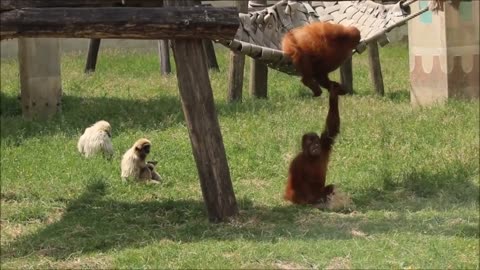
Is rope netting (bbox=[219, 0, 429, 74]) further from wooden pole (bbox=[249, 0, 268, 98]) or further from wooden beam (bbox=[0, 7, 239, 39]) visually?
wooden pole (bbox=[249, 0, 268, 98])

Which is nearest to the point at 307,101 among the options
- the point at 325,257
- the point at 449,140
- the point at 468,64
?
the point at 468,64

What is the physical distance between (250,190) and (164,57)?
6281 millimetres

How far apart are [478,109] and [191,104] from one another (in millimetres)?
4434

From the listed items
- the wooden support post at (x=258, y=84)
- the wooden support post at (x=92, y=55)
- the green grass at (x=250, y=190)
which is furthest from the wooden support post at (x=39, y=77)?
the wooden support post at (x=92, y=55)

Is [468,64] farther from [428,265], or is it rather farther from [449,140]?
[428,265]

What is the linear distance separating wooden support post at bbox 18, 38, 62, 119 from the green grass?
0.70 feet

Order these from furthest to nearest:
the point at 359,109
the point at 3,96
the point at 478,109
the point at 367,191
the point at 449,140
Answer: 1. the point at 3,96
2. the point at 359,109
3. the point at 478,109
4. the point at 449,140
5. the point at 367,191

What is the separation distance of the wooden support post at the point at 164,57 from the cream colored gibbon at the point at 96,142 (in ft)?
14.7

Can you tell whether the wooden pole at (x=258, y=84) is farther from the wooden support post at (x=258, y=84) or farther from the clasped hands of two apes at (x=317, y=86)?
the clasped hands of two apes at (x=317, y=86)

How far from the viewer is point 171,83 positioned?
13.2 m

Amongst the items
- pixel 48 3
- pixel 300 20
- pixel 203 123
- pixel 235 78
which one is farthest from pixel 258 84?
pixel 48 3

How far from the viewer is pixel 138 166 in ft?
27.5

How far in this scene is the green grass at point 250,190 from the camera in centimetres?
633

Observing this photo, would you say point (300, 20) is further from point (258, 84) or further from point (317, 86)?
point (258, 84)
